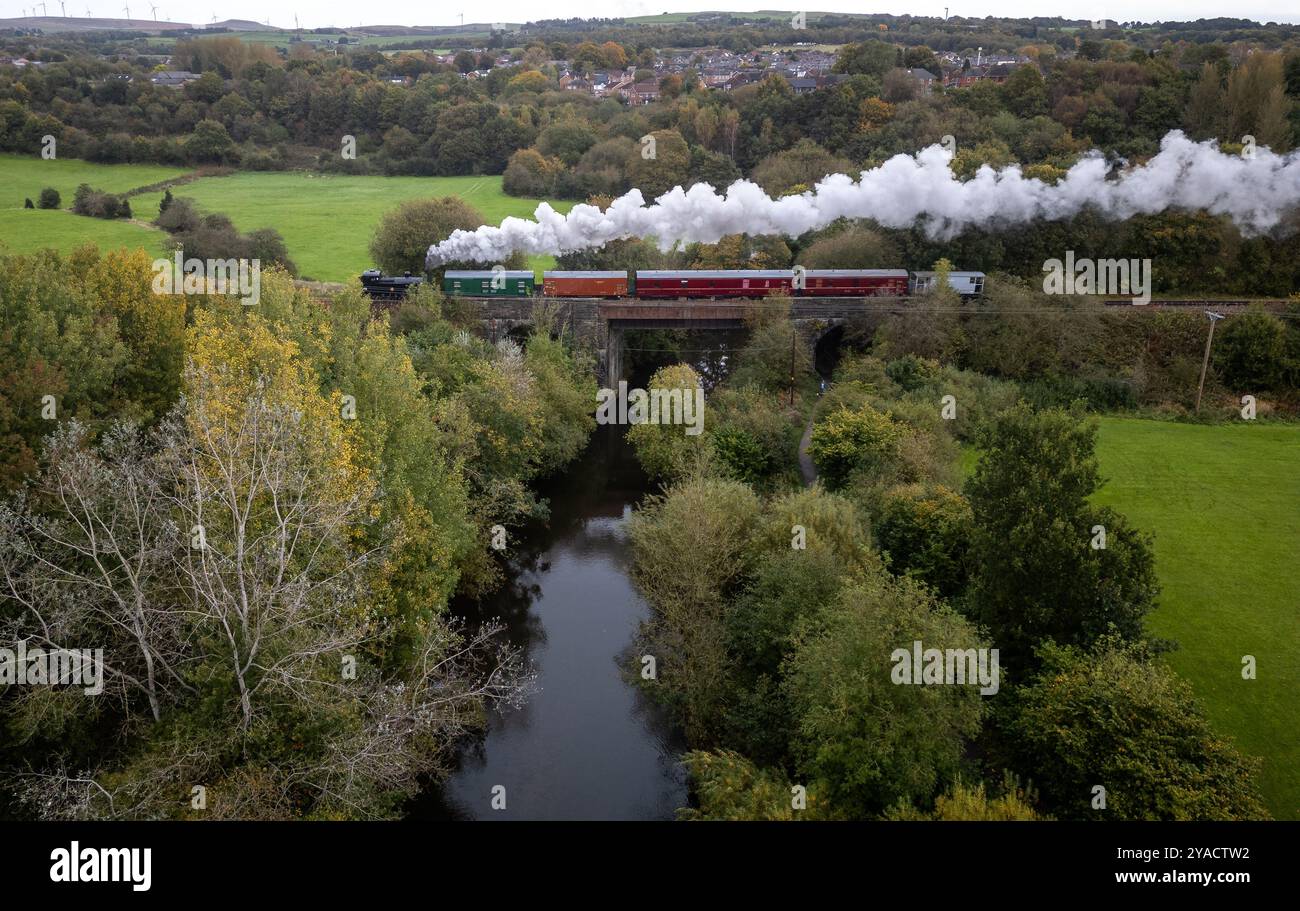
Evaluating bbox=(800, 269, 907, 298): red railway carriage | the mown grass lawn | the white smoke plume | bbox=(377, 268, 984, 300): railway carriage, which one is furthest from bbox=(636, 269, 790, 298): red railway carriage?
the mown grass lawn

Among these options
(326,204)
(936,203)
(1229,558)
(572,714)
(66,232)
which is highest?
(326,204)

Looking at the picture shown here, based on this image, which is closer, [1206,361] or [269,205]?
[1206,361]

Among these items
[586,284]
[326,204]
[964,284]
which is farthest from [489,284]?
[326,204]

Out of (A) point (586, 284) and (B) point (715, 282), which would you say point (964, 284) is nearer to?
(B) point (715, 282)

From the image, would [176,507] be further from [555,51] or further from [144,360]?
[555,51]

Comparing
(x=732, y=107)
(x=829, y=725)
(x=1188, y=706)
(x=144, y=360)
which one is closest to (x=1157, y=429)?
(x=1188, y=706)

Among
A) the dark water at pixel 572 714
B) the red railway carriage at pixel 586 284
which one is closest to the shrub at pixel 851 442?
the dark water at pixel 572 714
